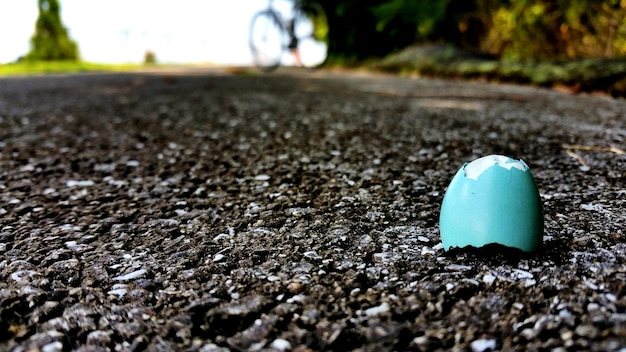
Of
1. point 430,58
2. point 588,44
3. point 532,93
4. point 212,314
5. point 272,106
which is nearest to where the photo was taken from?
point 212,314

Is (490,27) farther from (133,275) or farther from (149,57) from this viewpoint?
(149,57)

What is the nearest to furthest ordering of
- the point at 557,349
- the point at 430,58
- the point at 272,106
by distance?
the point at 557,349 < the point at 272,106 < the point at 430,58

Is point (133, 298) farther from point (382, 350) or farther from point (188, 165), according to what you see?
point (188, 165)

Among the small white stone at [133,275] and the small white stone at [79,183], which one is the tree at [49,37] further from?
the small white stone at [133,275]

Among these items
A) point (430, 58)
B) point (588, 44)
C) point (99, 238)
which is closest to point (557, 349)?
point (99, 238)

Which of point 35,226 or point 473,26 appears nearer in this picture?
point 35,226

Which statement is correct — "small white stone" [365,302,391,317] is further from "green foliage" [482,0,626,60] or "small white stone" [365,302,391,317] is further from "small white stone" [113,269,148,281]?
"green foliage" [482,0,626,60]
